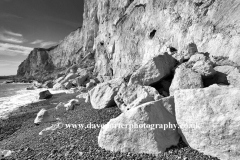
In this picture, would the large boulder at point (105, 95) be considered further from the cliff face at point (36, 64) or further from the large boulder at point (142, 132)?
the cliff face at point (36, 64)

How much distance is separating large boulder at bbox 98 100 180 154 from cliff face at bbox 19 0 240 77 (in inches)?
243

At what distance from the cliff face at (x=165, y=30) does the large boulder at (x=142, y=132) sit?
6165mm

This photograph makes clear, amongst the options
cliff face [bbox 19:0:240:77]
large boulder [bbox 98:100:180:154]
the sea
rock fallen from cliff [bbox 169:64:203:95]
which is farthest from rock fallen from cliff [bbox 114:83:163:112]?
the sea

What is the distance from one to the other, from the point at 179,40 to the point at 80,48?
7908cm

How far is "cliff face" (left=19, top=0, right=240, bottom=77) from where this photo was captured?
1070 centimetres

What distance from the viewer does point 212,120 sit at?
3889mm

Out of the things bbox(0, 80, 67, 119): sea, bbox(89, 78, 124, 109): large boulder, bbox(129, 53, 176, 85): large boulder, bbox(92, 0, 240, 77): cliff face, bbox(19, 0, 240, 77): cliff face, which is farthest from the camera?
bbox(0, 80, 67, 119): sea

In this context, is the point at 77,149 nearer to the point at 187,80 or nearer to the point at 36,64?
the point at 187,80

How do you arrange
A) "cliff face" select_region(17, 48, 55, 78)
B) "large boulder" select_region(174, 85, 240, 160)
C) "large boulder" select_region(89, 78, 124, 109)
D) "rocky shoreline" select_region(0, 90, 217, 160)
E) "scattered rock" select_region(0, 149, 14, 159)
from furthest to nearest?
"cliff face" select_region(17, 48, 55, 78) < "large boulder" select_region(89, 78, 124, 109) < "scattered rock" select_region(0, 149, 14, 159) < "rocky shoreline" select_region(0, 90, 217, 160) < "large boulder" select_region(174, 85, 240, 160)

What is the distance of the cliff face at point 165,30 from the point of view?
1070 centimetres

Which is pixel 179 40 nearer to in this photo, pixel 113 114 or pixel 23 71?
pixel 113 114

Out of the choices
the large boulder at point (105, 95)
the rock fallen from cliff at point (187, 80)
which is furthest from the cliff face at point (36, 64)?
the rock fallen from cliff at point (187, 80)

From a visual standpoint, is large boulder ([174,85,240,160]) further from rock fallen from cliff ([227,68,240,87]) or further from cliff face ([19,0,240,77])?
cliff face ([19,0,240,77])

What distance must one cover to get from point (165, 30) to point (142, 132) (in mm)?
17795
